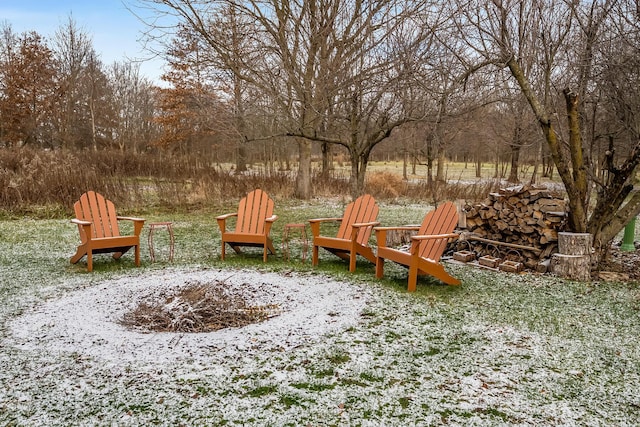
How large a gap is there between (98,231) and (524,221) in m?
4.84

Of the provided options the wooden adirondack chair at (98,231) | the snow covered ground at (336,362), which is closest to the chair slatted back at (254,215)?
the wooden adirondack chair at (98,231)

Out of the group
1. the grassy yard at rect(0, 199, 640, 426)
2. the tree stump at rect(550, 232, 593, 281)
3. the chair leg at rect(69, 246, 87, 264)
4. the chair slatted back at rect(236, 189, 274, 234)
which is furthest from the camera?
the chair slatted back at rect(236, 189, 274, 234)

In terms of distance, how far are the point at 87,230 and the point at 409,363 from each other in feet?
11.7

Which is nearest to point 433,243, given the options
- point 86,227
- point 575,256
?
point 575,256

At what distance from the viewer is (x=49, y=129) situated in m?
19.5

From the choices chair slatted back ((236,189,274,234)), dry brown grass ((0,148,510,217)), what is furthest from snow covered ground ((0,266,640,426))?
dry brown grass ((0,148,510,217))

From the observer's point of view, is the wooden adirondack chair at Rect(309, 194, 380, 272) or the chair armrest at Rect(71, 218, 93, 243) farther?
the wooden adirondack chair at Rect(309, 194, 380, 272)

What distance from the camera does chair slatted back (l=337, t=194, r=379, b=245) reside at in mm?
4906

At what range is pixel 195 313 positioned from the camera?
3.24 m

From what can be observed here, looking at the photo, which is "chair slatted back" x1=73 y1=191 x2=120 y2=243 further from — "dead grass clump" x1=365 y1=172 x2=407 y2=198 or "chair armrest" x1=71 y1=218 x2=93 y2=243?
"dead grass clump" x1=365 y1=172 x2=407 y2=198

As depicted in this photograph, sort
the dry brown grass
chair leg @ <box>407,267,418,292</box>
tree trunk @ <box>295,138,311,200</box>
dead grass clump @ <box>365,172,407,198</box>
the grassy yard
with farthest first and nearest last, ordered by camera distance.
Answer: dead grass clump @ <box>365,172,407,198</box>, tree trunk @ <box>295,138,311,200</box>, the dry brown grass, chair leg @ <box>407,267,418,292</box>, the grassy yard

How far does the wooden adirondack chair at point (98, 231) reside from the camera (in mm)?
4551

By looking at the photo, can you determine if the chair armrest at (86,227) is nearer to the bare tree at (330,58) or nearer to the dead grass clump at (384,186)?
the bare tree at (330,58)

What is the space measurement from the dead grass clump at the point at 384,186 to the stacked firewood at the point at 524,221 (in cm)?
650
